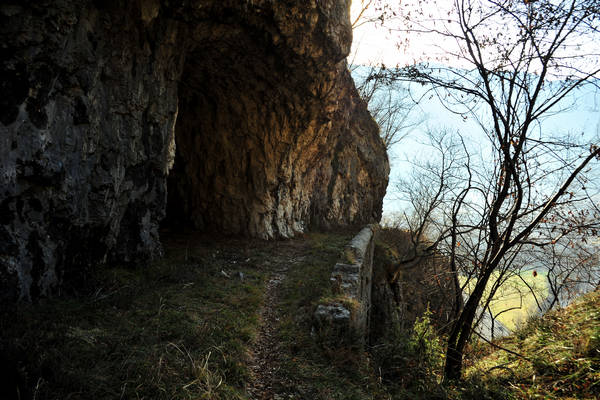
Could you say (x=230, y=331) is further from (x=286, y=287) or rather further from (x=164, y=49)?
(x=164, y=49)

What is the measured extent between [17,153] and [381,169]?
57.8ft

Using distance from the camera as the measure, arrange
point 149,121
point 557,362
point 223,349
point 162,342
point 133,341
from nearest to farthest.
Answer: point 133,341
point 162,342
point 223,349
point 557,362
point 149,121

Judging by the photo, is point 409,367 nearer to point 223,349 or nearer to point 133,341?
point 223,349

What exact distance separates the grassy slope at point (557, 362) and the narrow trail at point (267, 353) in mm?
3004

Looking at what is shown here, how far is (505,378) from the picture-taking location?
4637 mm

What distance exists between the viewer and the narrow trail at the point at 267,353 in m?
3.51

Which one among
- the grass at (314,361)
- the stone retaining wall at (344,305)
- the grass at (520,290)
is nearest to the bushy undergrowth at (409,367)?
the stone retaining wall at (344,305)

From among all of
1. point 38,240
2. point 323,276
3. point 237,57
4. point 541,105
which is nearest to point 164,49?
point 237,57

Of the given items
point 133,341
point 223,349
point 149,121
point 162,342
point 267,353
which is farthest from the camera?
point 149,121

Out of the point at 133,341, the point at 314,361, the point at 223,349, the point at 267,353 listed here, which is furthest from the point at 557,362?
the point at 133,341

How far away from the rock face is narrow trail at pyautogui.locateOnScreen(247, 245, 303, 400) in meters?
2.46

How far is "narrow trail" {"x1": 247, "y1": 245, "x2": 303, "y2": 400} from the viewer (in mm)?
3508

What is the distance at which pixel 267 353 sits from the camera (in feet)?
14.0

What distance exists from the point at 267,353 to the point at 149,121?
434 centimetres
